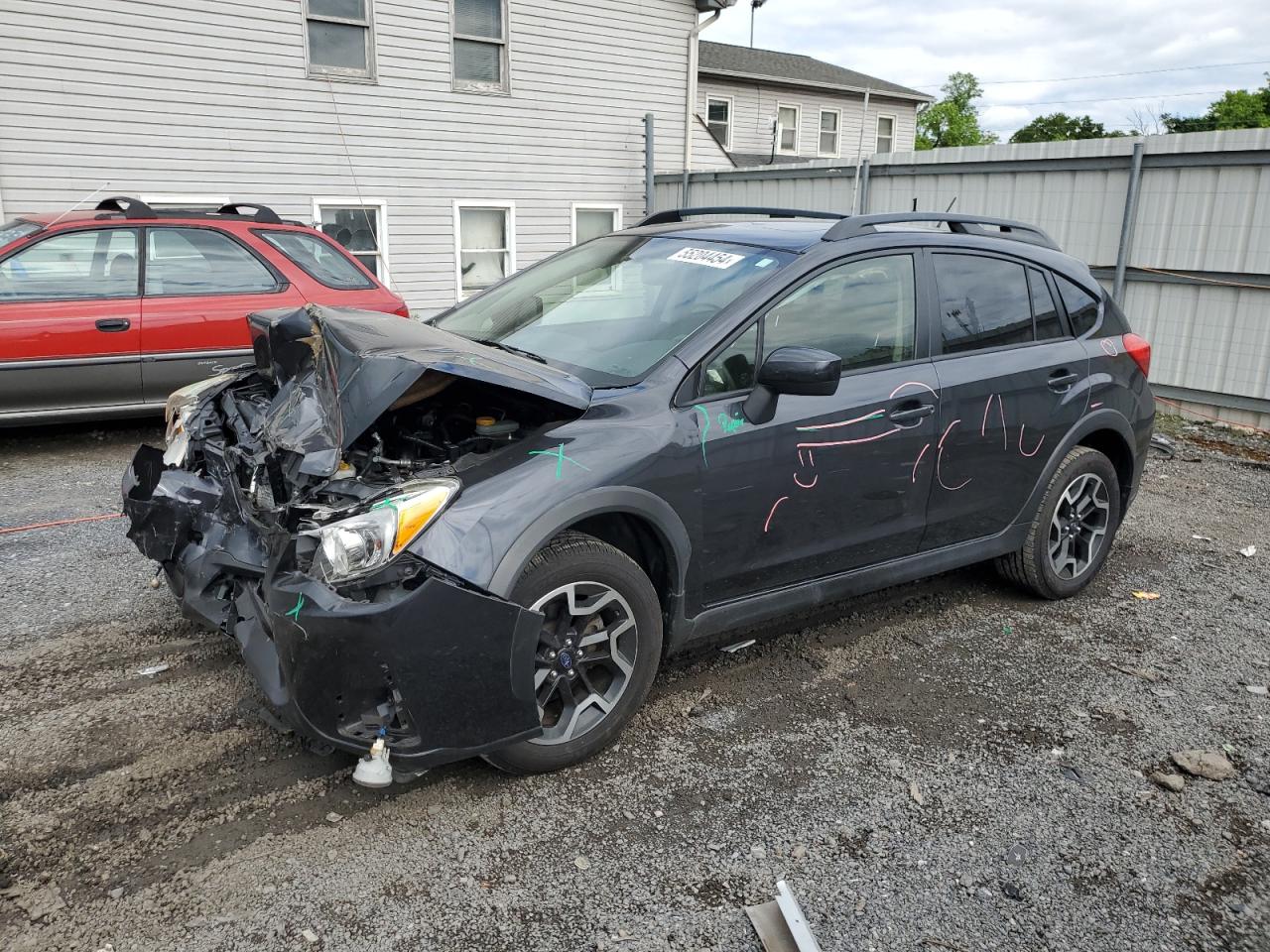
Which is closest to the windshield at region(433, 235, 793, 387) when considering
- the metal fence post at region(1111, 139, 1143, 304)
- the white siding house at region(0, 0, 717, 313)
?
the metal fence post at region(1111, 139, 1143, 304)

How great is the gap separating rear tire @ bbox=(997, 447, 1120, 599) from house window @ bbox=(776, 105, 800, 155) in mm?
21437

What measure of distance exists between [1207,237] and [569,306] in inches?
279

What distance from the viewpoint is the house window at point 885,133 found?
2695cm

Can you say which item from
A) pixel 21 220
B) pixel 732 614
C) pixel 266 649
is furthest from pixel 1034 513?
pixel 21 220

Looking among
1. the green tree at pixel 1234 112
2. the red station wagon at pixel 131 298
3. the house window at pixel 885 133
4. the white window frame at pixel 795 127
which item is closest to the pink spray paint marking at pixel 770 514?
the red station wagon at pixel 131 298

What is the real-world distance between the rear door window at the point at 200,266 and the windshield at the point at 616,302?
3.39 meters

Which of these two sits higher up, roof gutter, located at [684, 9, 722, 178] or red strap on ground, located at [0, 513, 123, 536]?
roof gutter, located at [684, 9, 722, 178]

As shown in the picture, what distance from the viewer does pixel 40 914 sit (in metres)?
2.34

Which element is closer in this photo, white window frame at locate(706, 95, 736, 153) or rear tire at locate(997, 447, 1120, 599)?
rear tire at locate(997, 447, 1120, 599)

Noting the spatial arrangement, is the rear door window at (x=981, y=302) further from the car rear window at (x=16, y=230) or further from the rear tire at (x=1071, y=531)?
the car rear window at (x=16, y=230)

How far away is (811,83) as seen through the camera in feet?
78.6

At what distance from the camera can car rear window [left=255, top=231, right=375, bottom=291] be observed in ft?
23.8

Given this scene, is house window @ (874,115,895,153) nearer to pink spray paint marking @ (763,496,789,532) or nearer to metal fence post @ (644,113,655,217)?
metal fence post @ (644,113,655,217)

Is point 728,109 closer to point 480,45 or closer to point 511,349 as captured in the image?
point 480,45
